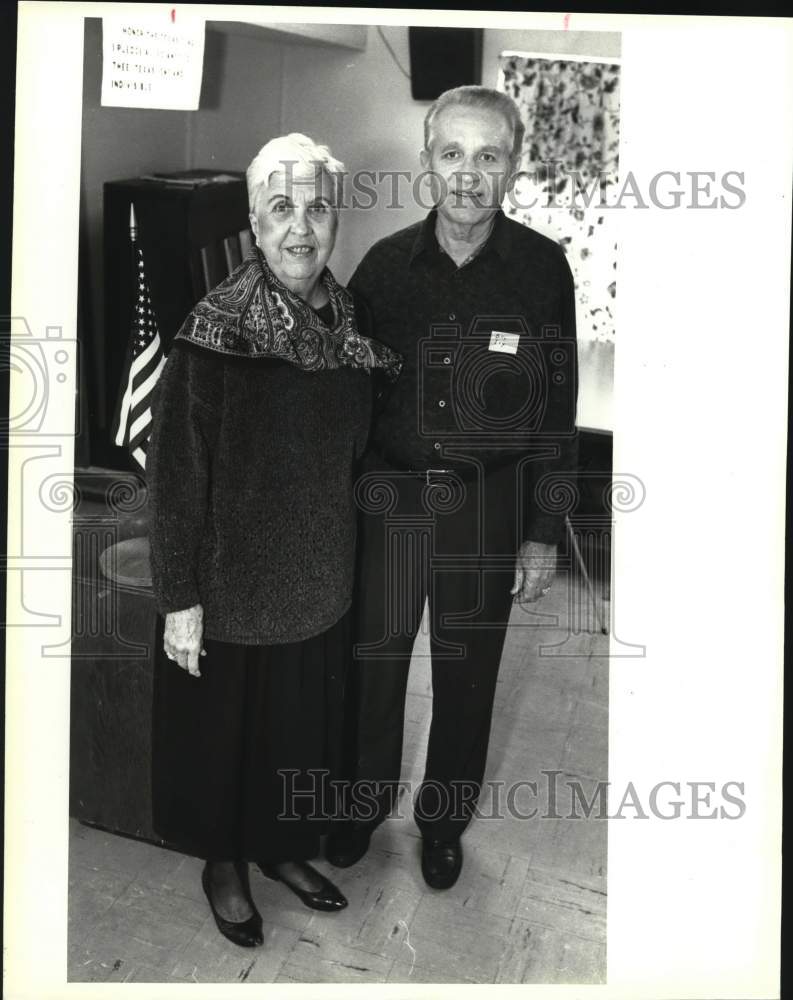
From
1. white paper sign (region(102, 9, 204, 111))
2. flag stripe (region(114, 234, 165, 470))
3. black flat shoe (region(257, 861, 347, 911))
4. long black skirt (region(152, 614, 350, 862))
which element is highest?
white paper sign (region(102, 9, 204, 111))

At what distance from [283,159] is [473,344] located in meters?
0.46

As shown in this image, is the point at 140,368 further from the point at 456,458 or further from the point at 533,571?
the point at 533,571

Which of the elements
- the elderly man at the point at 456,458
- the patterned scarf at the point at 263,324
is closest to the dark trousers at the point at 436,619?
the elderly man at the point at 456,458

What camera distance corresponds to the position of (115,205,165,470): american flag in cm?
179

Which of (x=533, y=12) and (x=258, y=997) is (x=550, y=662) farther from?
(x=533, y=12)

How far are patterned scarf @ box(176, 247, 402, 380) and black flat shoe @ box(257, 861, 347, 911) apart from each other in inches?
37.0

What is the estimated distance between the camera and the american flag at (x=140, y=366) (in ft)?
5.89

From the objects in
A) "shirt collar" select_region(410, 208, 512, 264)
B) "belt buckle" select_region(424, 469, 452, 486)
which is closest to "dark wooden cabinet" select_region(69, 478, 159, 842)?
"belt buckle" select_region(424, 469, 452, 486)

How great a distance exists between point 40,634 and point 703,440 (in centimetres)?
129

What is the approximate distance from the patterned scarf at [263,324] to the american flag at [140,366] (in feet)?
0.25

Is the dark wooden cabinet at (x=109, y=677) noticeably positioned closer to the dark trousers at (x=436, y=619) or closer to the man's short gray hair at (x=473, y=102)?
the dark trousers at (x=436, y=619)

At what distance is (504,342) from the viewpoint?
1.83 meters

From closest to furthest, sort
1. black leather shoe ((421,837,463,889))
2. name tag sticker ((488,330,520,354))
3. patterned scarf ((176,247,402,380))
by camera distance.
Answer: patterned scarf ((176,247,402,380)), name tag sticker ((488,330,520,354)), black leather shoe ((421,837,463,889))

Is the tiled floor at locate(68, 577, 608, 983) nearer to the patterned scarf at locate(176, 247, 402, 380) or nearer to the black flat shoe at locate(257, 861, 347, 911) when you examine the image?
the black flat shoe at locate(257, 861, 347, 911)
